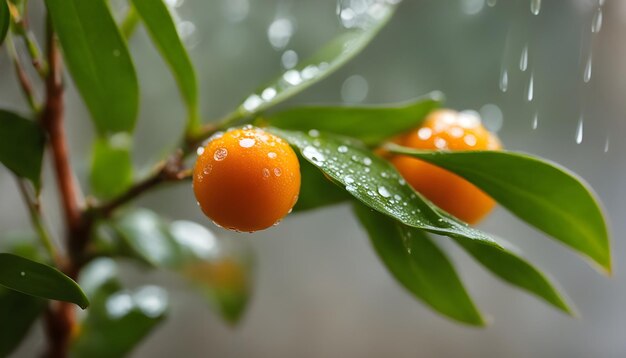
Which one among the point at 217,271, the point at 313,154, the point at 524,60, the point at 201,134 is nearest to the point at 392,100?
the point at 524,60

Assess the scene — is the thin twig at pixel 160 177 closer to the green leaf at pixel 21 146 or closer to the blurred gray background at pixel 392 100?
the green leaf at pixel 21 146

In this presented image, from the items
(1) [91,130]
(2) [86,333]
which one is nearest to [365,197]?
(2) [86,333]

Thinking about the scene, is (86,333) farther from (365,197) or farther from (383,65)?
(383,65)

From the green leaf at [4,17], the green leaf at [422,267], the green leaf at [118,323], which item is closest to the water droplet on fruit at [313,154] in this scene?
the green leaf at [422,267]

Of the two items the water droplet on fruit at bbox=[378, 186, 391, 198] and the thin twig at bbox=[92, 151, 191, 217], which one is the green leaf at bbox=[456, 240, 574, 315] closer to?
the water droplet on fruit at bbox=[378, 186, 391, 198]

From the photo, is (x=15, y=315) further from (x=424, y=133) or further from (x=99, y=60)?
(x=424, y=133)

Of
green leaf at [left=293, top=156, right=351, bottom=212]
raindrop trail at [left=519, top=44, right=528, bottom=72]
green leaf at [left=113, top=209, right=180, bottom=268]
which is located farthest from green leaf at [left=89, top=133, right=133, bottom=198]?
raindrop trail at [left=519, top=44, right=528, bottom=72]
